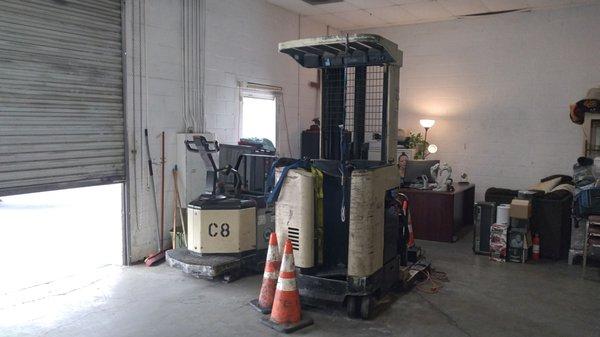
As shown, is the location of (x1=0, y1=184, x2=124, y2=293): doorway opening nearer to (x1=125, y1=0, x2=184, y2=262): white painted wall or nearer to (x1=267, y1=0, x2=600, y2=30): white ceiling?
(x1=125, y1=0, x2=184, y2=262): white painted wall

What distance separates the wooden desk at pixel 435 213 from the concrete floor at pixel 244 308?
1.26 meters

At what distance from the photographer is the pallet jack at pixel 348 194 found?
3.58m

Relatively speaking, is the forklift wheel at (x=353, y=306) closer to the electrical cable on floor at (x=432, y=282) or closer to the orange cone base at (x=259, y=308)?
the orange cone base at (x=259, y=308)

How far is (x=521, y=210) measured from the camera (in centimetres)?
517

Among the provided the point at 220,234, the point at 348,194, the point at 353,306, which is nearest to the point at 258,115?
the point at 220,234

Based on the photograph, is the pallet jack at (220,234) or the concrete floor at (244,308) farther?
the pallet jack at (220,234)

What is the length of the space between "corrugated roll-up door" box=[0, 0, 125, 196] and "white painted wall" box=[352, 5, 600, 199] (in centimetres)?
511

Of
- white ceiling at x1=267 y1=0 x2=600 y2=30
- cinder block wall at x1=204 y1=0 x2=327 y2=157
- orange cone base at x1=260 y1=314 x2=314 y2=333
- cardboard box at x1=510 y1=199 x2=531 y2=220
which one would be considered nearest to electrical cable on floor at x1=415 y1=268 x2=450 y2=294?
cardboard box at x1=510 y1=199 x2=531 y2=220

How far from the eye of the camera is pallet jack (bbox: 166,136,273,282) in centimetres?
441

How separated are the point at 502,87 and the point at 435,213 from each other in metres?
2.61

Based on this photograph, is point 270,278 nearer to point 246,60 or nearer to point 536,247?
point 536,247

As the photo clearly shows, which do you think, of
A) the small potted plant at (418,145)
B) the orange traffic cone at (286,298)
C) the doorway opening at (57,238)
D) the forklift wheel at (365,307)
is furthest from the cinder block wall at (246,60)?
the forklift wheel at (365,307)

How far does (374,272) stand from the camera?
145 inches

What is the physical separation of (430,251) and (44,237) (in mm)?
4888
